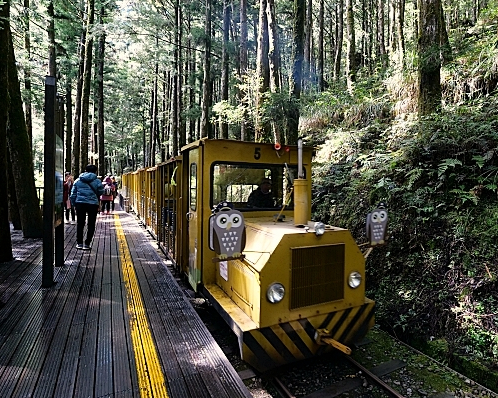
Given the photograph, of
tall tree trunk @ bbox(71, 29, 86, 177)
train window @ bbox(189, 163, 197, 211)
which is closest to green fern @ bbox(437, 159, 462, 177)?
train window @ bbox(189, 163, 197, 211)

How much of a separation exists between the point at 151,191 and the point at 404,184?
6.79 metres

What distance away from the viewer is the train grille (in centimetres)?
325

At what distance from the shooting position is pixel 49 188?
15.1 feet

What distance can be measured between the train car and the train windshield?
0.01 m

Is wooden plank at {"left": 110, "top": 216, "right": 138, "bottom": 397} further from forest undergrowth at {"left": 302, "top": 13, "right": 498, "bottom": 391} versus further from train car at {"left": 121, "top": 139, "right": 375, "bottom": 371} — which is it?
forest undergrowth at {"left": 302, "top": 13, "right": 498, "bottom": 391}

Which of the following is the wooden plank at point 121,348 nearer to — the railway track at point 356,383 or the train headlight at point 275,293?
the train headlight at point 275,293

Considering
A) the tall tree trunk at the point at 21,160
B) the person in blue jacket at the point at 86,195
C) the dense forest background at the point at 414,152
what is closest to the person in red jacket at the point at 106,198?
the dense forest background at the point at 414,152

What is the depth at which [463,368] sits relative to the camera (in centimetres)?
383

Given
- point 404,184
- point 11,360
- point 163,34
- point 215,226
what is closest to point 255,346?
point 215,226

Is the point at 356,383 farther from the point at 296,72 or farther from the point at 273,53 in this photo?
the point at 273,53

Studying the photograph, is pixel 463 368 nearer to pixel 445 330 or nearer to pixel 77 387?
pixel 445 330

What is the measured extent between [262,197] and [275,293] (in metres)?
1.83

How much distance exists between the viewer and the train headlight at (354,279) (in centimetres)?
354

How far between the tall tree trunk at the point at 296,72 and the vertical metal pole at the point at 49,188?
15.8 ft
